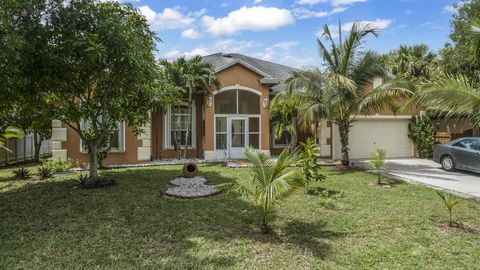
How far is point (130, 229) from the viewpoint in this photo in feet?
21.8

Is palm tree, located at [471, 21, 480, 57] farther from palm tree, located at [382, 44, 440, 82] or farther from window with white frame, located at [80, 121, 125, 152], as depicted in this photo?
palm tree, located at [382, 44, 440, 82]

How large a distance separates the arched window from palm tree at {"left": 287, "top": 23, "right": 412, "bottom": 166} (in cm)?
290

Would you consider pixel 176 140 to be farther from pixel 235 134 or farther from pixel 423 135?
pixel 423 135

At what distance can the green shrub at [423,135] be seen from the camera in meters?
18.2

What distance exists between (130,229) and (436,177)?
11375 mm

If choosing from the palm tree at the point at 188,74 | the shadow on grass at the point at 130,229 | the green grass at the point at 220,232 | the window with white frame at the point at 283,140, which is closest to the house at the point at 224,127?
the window with white frame at the point at 283,140

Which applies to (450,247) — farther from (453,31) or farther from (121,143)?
(453,31)

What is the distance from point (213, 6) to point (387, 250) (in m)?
13.2

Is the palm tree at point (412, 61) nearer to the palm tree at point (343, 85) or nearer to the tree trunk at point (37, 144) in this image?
the palm tree at point (343, 85)

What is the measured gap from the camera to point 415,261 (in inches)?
212

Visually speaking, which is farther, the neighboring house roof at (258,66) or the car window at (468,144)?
the neighboring house roof at (258,66)

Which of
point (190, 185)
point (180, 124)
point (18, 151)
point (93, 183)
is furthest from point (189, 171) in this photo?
point (18, 151)

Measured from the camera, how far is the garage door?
61.3 feet

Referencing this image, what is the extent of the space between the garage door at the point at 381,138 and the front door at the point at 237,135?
632 centimetres
